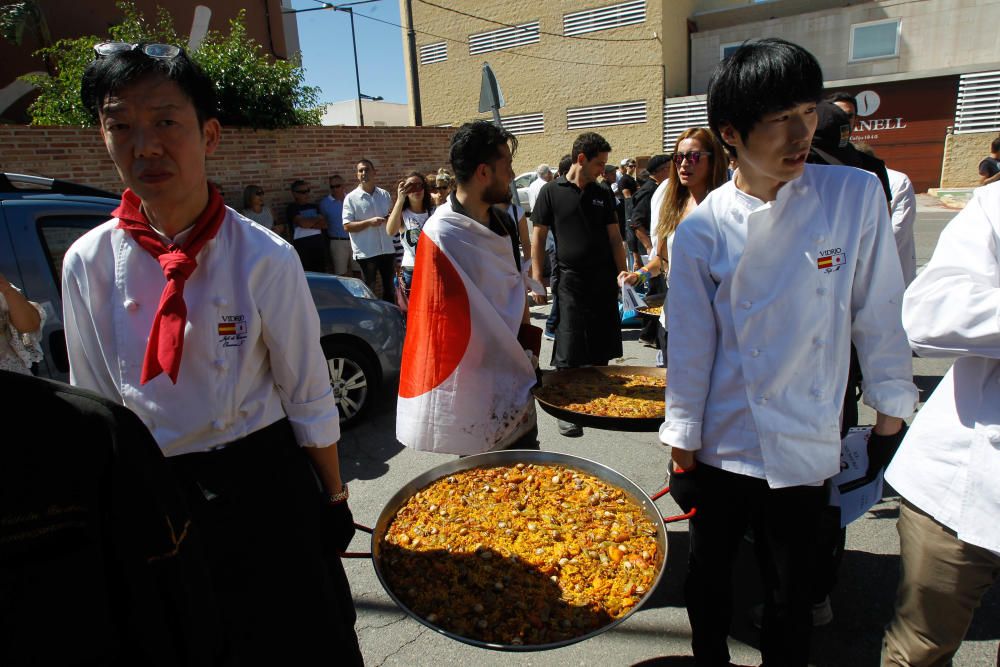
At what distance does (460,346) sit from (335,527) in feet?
3.63

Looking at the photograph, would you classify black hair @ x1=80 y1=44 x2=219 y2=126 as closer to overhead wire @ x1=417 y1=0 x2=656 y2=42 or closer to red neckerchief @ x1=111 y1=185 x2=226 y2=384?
red neckerchief @ x1=111 y1=185 x2=226 y2=384

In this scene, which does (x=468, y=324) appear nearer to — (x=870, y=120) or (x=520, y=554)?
(x=520, y=554)

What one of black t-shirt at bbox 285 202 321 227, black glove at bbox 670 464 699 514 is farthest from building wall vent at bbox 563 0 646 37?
black glove at bbox 670 464 699 514

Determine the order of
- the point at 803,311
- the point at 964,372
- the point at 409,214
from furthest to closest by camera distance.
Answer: the point at 409,214
the point at 803,311
the point at 964,372

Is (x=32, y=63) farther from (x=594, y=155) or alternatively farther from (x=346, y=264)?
(x=594, y=155)

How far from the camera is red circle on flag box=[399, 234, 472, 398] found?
9.15 feet

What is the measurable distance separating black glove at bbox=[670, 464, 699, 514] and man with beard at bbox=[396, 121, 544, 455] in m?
1.00

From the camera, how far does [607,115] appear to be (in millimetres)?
26812

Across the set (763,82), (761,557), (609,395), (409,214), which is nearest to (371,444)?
(609,395)

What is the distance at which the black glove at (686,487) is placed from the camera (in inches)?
80.0

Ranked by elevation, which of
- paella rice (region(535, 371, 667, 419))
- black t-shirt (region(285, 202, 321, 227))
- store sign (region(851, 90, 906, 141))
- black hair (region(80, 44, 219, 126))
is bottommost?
paella rice (region(535, 371, 667, 419))

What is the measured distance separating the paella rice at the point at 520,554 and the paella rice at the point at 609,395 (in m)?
0.54

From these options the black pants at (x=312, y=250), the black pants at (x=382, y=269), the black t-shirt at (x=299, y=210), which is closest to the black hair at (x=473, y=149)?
the black pants at (x=382, y=269)

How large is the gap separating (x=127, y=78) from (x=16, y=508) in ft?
3.45
